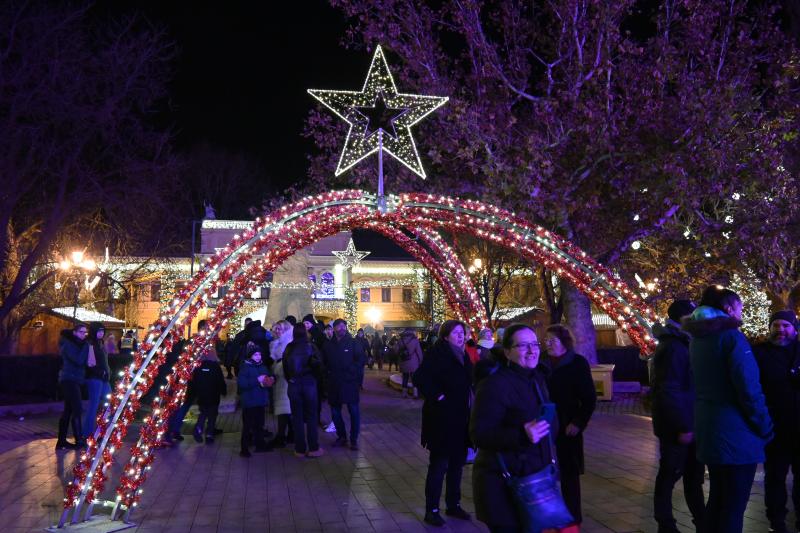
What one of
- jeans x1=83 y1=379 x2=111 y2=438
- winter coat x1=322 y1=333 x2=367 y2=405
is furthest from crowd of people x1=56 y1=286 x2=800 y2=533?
Answer: jeans x1=83 y1=379 x2=111 y2=438

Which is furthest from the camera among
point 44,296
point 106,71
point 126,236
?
point 44,296

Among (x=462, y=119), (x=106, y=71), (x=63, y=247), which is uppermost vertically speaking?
(x=106, y=71)

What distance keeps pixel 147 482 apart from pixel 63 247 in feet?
55.6

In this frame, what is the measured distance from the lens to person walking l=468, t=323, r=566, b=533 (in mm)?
3762

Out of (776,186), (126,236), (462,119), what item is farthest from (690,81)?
(126,236)

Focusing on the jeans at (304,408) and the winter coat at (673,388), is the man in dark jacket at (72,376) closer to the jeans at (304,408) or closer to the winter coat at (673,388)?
the jeans at (304,408)

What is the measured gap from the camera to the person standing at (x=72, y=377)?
410 inches

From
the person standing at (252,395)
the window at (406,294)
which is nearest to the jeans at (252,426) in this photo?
the person standing at (252,395)

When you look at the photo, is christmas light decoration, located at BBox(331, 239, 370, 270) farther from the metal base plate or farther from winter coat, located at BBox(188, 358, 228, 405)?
the metal base plate

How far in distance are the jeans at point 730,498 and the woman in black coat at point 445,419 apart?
237 centimetres

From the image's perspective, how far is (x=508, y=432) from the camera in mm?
3752

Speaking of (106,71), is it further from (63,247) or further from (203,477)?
(203,477)

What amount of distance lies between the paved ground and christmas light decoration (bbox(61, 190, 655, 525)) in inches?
23.5

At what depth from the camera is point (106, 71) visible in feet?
60.5
